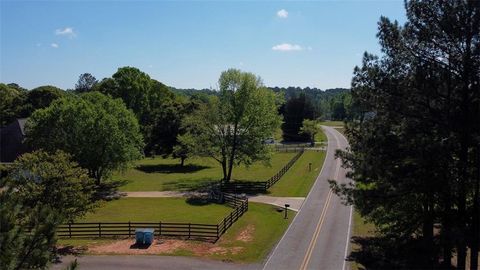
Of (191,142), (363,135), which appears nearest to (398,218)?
(363,135)

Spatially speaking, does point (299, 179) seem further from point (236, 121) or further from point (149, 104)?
point (149, 104)

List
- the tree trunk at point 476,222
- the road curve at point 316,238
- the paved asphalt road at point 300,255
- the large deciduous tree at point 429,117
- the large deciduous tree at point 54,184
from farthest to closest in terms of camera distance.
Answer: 1. the large deciduous tree at point 54,184
2. the road curve at point 316,238
3. the paved asphalt road at point 300,255
4. the tree trunk at point 476,222
5. the large deciduous tree at point 429,117

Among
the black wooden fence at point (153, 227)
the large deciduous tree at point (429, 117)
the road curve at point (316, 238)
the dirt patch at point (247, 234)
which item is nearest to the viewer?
the large deciduous tree at point (429, 117)

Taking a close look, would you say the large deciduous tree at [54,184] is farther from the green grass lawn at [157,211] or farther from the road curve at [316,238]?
the road curve at [316,238]

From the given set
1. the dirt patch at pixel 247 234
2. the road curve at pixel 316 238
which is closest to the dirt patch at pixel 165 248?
the dirt patch at pixel 247 234

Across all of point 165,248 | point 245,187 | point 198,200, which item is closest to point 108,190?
point 198,200
